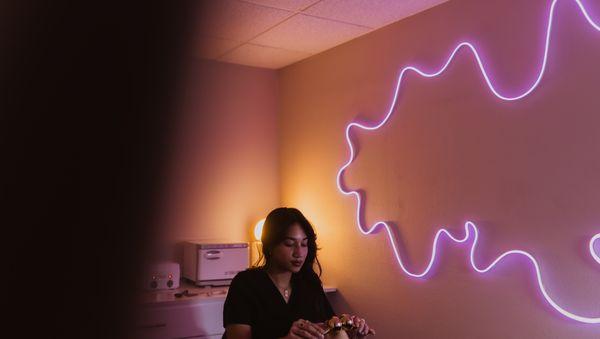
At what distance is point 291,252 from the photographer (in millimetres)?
2211

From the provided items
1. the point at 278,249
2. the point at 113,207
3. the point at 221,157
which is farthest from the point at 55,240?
the point at 221,157

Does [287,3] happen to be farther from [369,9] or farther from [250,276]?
[250,276]

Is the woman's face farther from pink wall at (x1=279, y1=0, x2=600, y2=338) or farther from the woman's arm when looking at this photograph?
pink wall at (x1=279, y1=0, x2=600, y2=338)

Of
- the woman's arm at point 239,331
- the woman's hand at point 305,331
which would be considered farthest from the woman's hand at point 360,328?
the woman's arm at point 239,331

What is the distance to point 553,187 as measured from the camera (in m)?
2.18

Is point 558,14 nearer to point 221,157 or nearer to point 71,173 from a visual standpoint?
point 221,157

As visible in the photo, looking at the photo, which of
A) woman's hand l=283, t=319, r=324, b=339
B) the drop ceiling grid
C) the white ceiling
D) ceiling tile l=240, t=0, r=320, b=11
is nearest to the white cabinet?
woman's hand l=283, t=319, r=324, b=339

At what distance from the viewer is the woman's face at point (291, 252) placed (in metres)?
2.20

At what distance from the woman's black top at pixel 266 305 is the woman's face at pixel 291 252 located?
0.07 metres

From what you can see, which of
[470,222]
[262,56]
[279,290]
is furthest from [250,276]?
[262,56]

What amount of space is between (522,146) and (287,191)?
1.81 m

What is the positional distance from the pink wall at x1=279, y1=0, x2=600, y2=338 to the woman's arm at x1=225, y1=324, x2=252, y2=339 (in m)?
1.04

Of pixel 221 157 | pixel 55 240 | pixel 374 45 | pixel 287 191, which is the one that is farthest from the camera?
pixel 287 191

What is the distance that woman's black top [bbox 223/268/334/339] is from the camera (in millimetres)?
2031
